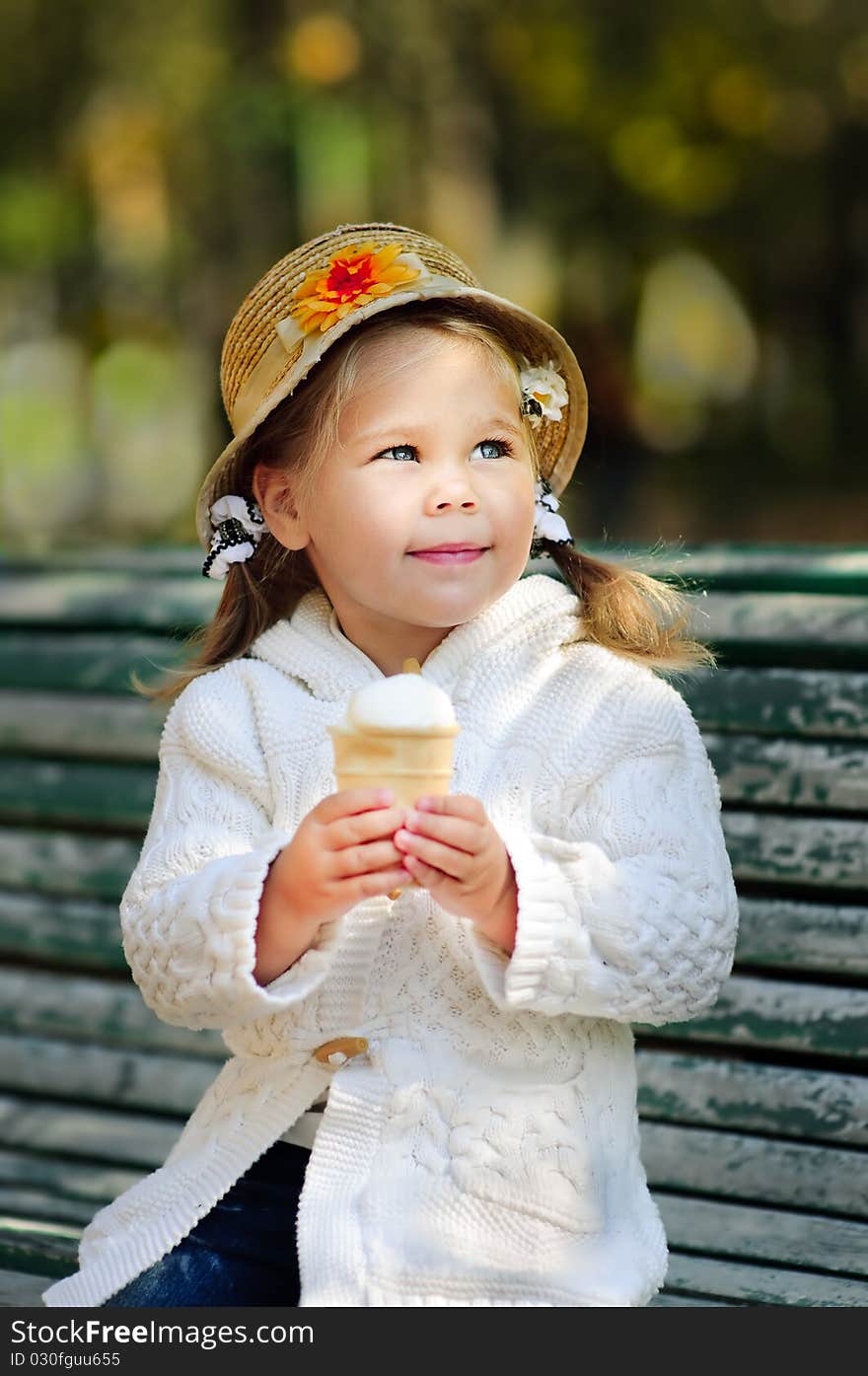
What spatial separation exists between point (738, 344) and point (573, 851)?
11.3 metres

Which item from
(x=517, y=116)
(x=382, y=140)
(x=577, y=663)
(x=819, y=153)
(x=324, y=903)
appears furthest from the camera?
(x=819, y=153)

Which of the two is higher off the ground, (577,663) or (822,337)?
(577,663)

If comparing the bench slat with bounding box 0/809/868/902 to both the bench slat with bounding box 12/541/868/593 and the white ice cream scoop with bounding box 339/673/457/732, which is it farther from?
the white ice cream scoop with bounding box 339/673/457/732

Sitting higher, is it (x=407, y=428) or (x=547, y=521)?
(x=407, y=428)

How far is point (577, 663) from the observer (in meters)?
2.28

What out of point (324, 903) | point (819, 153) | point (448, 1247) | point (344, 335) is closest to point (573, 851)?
point (324, 903)

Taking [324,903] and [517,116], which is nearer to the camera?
[324,903]

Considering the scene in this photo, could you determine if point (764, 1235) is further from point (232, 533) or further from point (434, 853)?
point (232, 533)

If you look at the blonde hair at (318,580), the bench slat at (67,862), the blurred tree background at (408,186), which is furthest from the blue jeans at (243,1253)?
the blurred tree background at (408,186)

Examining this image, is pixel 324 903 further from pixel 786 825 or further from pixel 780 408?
pixel 780 408

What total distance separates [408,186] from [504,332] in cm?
871

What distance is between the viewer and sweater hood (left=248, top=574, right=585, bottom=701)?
2.28 metres

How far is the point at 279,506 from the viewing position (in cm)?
239

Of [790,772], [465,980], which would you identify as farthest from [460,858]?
[790,772]
